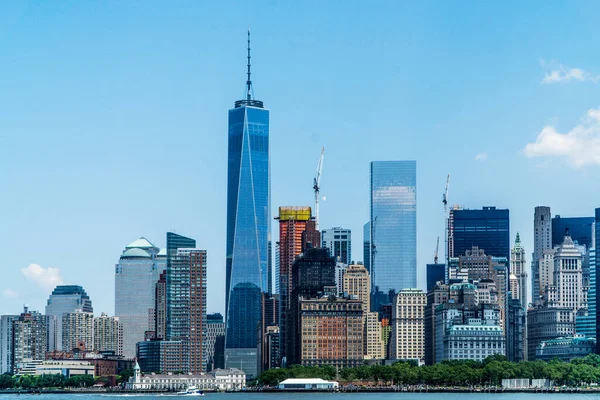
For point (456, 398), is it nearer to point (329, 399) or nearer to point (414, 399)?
point (414, 399)

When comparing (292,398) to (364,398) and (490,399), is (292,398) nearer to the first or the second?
(364,398)

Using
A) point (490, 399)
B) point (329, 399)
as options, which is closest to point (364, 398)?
point (329, 399)

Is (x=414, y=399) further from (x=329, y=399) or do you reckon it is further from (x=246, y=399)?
(x=246, y=399)

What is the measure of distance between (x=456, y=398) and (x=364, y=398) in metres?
13.1

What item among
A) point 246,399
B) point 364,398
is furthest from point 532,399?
point 246,399

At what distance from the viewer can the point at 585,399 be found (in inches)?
7067

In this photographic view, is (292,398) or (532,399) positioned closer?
(532,399)

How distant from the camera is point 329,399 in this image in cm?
18425

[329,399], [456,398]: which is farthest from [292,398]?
[456,398]

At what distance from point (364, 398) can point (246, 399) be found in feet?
59.5

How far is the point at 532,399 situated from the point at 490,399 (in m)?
5.54

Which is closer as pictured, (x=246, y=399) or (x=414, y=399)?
(x=414, y=399)

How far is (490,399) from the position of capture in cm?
17750

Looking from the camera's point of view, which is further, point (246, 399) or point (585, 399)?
point (246, 399)
